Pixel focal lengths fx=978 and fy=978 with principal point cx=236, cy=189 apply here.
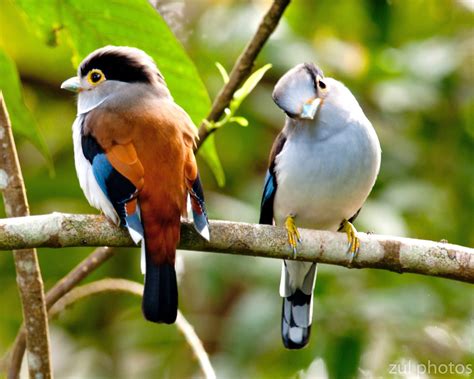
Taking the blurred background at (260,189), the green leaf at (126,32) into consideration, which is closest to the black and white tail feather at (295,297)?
the blurred background at (260,189)

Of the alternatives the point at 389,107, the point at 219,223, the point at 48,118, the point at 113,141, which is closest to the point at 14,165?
the point at 113,141

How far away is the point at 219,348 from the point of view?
17.2 feet

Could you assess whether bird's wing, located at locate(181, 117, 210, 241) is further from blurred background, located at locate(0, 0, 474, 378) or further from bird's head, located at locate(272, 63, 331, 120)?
blurred background, located at locate(0, 0, 474, 378)

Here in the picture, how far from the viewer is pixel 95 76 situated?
11.5ft

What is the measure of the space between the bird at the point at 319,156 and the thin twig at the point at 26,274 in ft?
2.90

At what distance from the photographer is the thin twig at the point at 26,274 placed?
3047mm

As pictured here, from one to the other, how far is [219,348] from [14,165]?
245 centimetres

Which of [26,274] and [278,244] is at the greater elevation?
[278,244]

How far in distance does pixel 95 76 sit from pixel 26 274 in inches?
31.3

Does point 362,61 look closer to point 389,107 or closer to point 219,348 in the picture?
point 389,107

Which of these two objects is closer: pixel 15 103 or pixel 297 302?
pixel 15 103

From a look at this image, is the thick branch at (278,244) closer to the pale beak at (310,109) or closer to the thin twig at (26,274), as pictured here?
the thin twig at (26,274)

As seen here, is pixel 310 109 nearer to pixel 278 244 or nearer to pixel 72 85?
pixel 278 244

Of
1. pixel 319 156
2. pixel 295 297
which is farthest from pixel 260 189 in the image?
pixel 319 156
